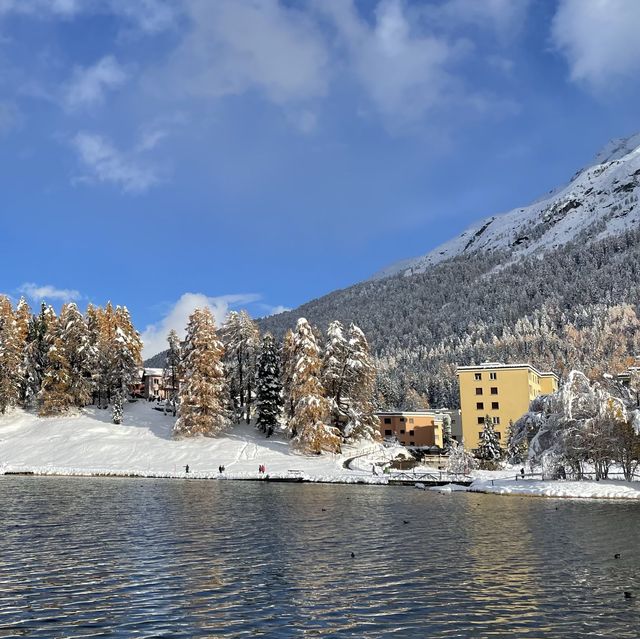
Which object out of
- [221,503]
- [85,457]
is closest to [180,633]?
[221,503]

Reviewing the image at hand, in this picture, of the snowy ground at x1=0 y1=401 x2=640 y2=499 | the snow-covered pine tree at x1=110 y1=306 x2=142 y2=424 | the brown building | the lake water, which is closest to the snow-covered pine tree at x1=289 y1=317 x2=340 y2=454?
the snowy ground at x1=0 y1=401 x2=640 y2=499

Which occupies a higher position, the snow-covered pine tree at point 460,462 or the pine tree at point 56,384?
the pine tree at point 56,384

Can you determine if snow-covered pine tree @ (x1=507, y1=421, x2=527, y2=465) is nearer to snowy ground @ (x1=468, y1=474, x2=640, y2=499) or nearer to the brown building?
snowy ground @ (x1=468, y1=474, x2=640, y2=499)

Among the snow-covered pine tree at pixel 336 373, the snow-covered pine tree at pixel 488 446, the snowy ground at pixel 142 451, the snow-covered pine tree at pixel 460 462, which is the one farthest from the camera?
the snow-covered pine tree at pixel 488 446

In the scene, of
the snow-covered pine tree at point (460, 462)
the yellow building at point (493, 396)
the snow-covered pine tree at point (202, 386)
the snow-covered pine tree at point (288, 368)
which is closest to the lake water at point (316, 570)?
the snow-covered pine tree at point (460, 462)

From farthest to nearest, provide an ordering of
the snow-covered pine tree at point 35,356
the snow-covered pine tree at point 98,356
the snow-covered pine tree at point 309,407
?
1. the snow-covered pine tree at point 35,356
2. the snow-covered pine tree at point 98,356
3. the snow-covered pine tree at point 309,407

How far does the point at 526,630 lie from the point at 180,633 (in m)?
8.87

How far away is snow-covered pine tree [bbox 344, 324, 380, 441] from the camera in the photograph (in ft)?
289

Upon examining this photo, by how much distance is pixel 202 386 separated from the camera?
3410 inches

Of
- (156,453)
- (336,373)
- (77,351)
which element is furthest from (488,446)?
(77,351)

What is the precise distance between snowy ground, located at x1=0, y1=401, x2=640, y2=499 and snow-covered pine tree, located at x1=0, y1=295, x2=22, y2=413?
282 centimetres

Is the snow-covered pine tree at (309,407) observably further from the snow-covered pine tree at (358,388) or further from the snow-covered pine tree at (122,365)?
the snow-covered pine tree at (122,365)

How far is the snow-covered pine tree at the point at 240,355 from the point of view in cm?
9756

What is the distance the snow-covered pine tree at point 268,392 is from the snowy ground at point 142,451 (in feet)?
7.02
